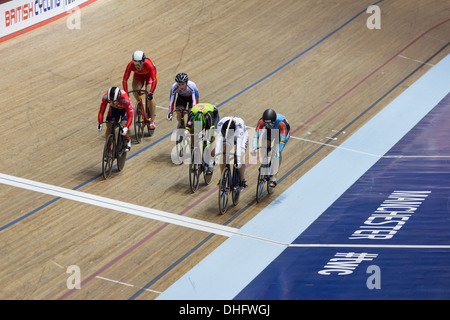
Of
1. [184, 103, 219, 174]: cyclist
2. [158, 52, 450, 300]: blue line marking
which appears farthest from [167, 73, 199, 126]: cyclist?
[158, 52, 450, 300]: blue line marking

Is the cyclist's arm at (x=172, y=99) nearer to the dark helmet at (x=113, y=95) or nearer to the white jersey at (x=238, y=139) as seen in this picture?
the dark helmet at (x=113, y=95)

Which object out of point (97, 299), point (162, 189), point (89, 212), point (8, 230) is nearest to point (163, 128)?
point (162, 189)

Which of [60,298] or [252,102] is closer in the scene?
[60,298]

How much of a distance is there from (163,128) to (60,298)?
4.59 m

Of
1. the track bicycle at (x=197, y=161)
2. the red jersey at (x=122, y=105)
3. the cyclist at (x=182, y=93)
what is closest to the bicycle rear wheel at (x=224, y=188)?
the track bicycle at (x=197, y=161)

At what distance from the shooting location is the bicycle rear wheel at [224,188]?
9.10 meters

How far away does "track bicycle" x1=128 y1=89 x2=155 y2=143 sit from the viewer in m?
11.1

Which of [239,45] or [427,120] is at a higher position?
[239,45]

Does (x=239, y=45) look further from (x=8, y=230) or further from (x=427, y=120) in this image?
(x=8, y=230)

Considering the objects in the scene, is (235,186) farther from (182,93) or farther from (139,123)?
(139,123)

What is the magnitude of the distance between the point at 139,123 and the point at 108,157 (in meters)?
1.33

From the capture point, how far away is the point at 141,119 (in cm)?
1125

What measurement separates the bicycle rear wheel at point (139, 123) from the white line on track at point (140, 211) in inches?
69.5

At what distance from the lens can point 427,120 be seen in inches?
487
